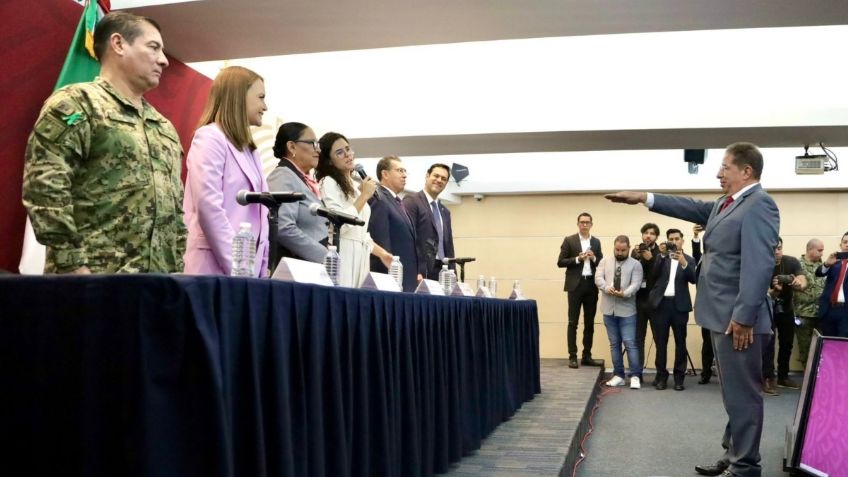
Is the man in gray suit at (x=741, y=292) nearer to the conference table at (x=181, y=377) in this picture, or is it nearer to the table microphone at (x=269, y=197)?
the conference table at (x=181, y=377)

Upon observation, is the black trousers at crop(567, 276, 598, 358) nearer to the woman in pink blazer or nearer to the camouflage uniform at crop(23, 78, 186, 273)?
the woman in pink blazer

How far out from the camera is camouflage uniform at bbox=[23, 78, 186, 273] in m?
1.58

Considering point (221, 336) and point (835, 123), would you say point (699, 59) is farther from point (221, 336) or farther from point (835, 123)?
point (221, 336)

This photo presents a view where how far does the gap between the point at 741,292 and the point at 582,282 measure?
465 centimetres

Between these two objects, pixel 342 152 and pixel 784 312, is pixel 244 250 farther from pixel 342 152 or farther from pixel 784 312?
pixel 784 312

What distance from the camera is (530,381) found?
15.8 feet

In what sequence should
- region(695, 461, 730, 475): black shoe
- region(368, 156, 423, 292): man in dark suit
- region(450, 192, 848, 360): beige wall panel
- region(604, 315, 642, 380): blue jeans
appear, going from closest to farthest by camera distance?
region(695, 461, 730, 475): black shoe, region(368, 156, 423, 292): man in dark suit, region(604, 315, 642, 380): blue jeans, region(450, 192, 848, 360): beige wall panel

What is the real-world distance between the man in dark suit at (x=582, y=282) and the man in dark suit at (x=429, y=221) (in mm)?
2891

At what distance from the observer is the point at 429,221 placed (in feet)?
14.7

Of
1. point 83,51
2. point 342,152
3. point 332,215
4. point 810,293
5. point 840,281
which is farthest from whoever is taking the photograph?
point 810,293

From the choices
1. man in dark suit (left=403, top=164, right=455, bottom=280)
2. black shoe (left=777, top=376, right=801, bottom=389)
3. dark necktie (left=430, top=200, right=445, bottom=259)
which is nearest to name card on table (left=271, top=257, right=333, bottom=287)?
man in dark suit (left=403, top=164, right=455, bottom=280)

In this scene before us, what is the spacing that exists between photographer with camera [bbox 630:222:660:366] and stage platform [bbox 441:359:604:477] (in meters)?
1.82

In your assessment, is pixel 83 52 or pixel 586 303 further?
pixel 586 303

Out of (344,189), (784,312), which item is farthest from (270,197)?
(784,312)
